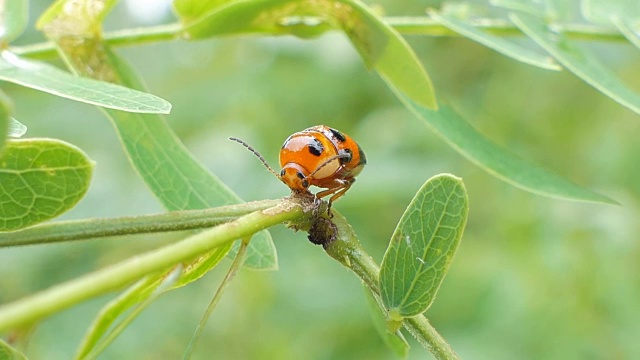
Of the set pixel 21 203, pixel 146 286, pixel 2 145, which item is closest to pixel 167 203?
pixel 21 203

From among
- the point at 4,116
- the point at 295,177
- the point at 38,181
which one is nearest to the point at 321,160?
the point at 295,177

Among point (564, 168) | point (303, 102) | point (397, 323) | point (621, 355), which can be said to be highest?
point (397, 323)

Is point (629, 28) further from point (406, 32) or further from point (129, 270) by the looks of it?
point (129, 270)

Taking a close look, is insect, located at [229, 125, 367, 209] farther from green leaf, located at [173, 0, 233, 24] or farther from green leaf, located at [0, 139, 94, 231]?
green leaf, located at [173, 0, 233, 24]

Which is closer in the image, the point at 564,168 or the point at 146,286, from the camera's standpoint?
Answer: the point at 146,286

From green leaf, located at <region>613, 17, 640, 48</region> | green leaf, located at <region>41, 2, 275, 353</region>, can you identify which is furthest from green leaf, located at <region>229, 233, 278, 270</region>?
green leaf, located at <region>613, 17, 640, 48</region>

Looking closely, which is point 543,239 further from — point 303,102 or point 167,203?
point 167,203
